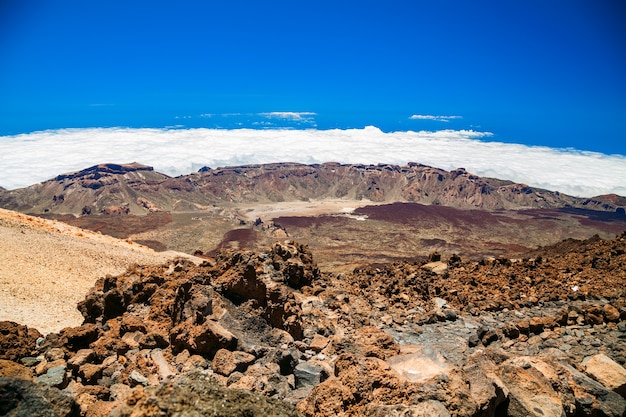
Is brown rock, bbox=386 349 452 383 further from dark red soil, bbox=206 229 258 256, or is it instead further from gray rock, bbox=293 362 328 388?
dark red soil, bbox=206 229 258 256

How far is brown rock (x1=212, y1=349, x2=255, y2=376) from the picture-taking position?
24.3ft

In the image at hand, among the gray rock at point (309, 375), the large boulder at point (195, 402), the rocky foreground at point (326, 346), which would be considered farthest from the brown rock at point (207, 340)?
the large boulder at point (195, 402)

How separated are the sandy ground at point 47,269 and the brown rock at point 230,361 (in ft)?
30.2

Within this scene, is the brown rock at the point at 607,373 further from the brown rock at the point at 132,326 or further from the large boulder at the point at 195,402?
the brown rock at the point at 132,326

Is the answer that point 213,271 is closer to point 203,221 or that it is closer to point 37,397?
point 37,397

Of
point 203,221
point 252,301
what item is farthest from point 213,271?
point 203,221

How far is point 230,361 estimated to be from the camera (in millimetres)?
7531

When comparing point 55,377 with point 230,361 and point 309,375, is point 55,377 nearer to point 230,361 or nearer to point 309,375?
point 230,361

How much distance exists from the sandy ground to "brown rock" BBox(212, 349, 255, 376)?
919 centimetres

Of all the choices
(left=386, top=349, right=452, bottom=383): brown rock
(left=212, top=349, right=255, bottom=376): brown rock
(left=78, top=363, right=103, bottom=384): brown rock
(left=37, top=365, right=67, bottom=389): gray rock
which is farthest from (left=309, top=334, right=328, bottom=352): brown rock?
(left=37, top=365, right=67, bottom=389): gray rock

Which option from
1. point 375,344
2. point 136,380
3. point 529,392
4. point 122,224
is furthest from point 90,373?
point 122,224

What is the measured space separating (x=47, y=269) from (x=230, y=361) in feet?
52.0

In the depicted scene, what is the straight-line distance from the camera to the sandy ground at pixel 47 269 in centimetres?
1460

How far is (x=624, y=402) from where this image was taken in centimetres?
694
